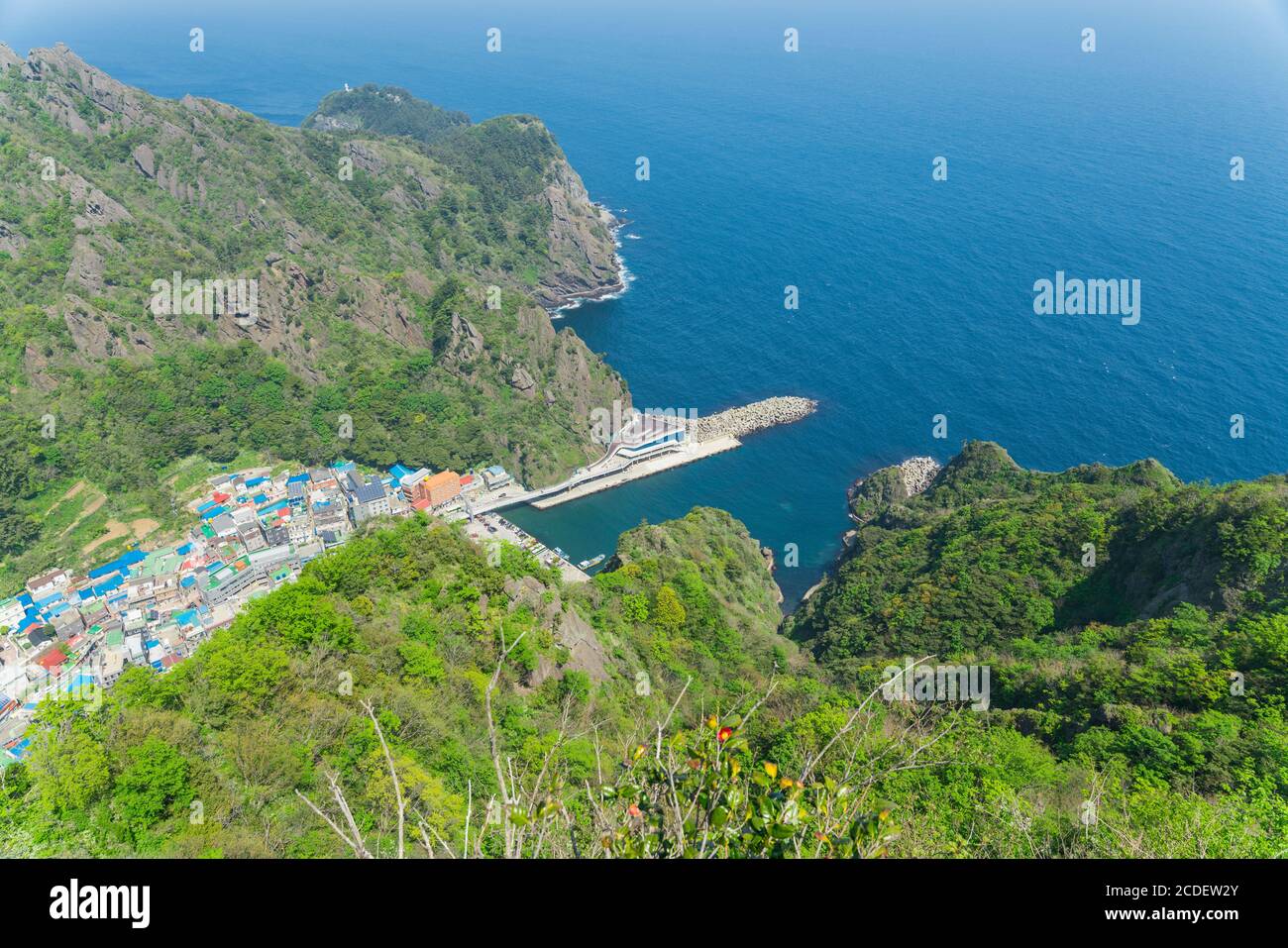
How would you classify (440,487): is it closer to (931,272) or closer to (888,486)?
(888,486)

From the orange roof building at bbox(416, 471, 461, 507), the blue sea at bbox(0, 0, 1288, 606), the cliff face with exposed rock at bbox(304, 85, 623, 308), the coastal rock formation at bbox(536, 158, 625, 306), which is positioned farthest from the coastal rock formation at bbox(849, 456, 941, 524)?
the cliff face with exposed rock at bbox(304, 85, 623, 308)

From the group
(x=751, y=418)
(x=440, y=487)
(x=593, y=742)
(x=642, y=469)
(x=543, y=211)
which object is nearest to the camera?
(x=593, y=742)

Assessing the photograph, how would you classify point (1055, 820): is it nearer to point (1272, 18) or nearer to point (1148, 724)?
point (1148, 724)

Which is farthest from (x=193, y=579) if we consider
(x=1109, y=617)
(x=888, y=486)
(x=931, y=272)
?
(x=931, y=272)

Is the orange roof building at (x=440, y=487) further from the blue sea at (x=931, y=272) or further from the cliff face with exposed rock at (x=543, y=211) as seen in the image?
the cliff face with exposed rock at (x=543, y=211)

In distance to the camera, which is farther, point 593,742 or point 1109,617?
point 1109,617

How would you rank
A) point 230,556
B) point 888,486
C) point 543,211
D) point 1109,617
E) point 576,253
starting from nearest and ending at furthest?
point 1109,617
point 230,556
point 888,486
point 576,253
point 543,211

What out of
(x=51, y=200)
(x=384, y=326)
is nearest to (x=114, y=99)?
(x=51, y=200)
